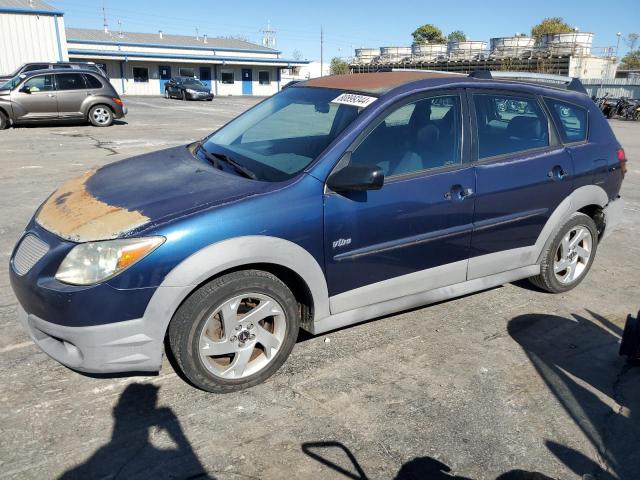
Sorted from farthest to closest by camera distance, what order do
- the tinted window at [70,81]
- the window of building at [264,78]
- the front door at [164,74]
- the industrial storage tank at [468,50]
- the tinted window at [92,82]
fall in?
the industrial storage tank at [468,50], the window of building at [264,78], the front door at [164,74], the tinted window at [92,82], the tinted window at [70,81]

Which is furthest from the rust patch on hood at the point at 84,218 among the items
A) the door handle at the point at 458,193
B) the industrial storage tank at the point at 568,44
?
the industrial storage tank at the point at 568,44

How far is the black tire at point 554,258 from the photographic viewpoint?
14.0 ft

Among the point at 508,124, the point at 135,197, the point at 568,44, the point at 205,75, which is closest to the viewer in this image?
the point at 135,197

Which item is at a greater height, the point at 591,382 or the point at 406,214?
the point at 406,214

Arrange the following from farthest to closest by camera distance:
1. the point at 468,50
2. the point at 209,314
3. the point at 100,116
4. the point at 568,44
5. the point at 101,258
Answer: the point at 468,50 → the point at 568,44 → the point at 100,116 → the point at 209,314 → the point at 101,258

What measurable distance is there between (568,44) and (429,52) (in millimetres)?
16246

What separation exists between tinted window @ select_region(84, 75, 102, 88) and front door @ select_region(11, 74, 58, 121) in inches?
36.9

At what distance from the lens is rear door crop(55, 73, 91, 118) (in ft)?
49.4

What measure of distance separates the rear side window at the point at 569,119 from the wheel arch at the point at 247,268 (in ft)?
8.13

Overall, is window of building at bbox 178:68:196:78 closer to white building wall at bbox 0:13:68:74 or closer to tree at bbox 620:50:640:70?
white building wall at bbox 0:13:68:74

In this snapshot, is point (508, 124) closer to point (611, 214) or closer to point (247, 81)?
point (611, 214)

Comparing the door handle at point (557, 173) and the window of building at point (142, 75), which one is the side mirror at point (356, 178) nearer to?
the door handle at point (557, 173)

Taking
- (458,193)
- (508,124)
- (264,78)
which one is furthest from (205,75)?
(458,193)

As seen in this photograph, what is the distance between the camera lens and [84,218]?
2873mm
